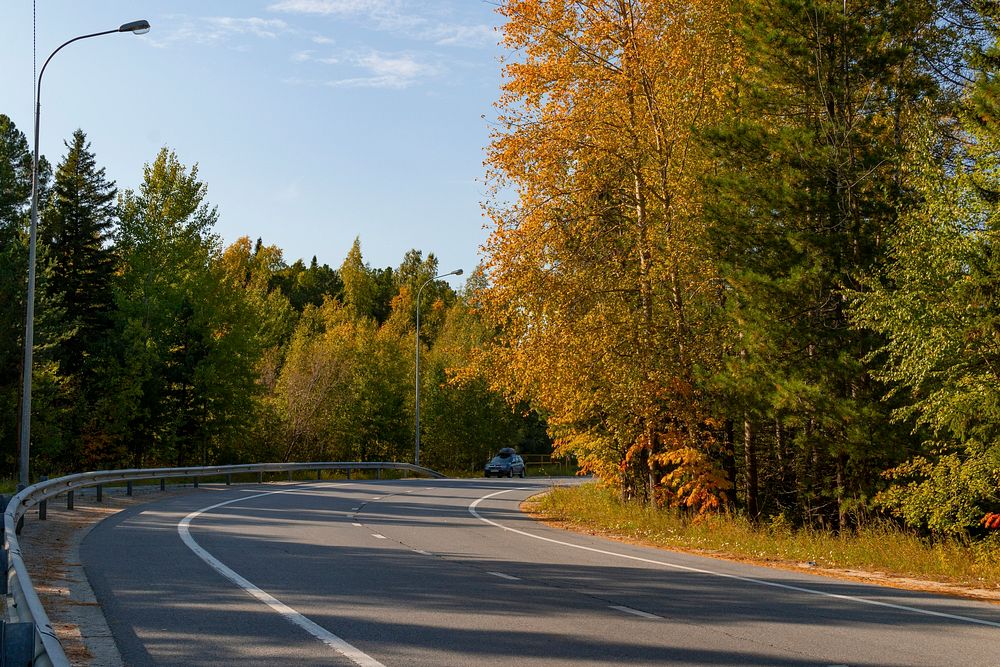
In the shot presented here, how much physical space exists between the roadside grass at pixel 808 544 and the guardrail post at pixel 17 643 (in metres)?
11.8

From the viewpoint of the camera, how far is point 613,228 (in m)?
23.2

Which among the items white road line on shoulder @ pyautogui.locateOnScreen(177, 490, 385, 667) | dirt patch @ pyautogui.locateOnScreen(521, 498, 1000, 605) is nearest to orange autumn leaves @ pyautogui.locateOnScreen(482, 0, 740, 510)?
dirt patch @ pyautogui.locateOnScreen(521, 498, 1000, 605)

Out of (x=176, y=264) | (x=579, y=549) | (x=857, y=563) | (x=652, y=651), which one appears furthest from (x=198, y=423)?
(x=652, y=651)

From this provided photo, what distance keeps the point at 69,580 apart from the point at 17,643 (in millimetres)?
6320

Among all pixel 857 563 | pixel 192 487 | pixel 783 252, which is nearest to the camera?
pixel 857 563

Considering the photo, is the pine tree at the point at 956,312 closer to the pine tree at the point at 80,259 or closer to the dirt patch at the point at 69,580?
the dirt patch at the point at 69,580

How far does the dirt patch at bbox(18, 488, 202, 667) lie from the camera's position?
784 cm

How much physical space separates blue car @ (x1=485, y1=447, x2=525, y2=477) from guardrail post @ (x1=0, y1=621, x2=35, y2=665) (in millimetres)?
53933

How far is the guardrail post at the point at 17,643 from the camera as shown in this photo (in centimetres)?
556

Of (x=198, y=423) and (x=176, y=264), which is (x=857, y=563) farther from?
(x=176, y=264)

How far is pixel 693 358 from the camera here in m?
21.3

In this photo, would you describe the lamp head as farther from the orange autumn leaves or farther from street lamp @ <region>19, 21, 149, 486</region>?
the orange autumn leaves

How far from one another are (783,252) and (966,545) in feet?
20.4

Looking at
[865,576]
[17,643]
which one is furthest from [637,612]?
[17,643]
